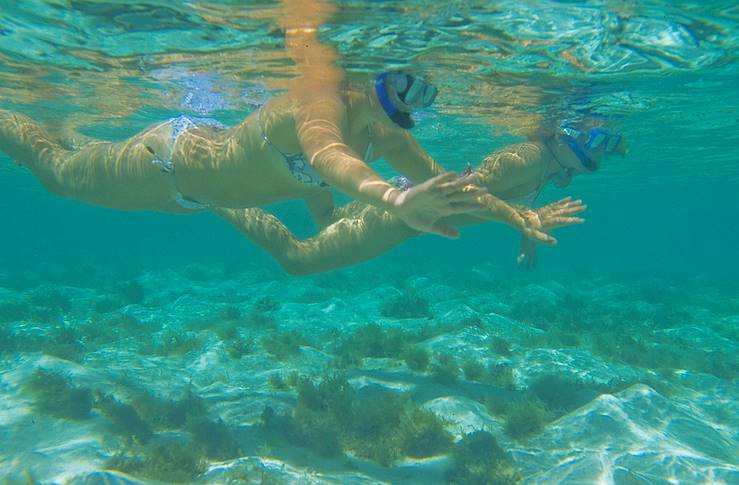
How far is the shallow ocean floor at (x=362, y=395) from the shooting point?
18.5 feet

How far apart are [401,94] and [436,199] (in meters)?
1.88

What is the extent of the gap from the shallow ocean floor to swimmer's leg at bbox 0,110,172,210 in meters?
3.08

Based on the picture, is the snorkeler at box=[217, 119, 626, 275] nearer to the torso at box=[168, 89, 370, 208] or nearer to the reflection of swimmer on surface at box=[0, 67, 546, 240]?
the reflection of swimmer on surface at box=[0, 67, 546, 240]

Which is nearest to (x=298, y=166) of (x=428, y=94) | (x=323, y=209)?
(x=428, y=94)

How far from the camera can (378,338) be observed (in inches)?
424

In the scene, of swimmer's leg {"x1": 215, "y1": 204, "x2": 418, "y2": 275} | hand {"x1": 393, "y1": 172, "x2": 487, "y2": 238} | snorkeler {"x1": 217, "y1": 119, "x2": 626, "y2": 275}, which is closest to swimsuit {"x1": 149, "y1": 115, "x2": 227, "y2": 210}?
snorkeler {"x1": 217, "y1": 119, "x2": 626, "y2": 275}

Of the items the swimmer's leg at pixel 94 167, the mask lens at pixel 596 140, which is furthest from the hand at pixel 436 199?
the mask lens at pixel 596 140

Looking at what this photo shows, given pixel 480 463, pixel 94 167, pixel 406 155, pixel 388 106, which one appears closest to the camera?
→ pixel 388 106

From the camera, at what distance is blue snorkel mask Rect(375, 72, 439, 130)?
165 inches

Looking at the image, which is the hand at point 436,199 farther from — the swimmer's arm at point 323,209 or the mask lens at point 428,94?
the swimmer's arm at point 323,209

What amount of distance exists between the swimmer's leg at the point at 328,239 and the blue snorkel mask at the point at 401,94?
2707 millimetres

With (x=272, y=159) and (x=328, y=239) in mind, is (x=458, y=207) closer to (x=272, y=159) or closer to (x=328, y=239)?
(x=272, y=159)

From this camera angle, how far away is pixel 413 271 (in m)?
25.4

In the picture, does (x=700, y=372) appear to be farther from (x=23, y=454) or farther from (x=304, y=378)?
(x=23, y=454)
